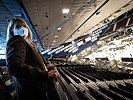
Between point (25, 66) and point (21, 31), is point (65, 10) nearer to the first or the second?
point (21, 31)

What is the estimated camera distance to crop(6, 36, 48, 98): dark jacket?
4.20 feet

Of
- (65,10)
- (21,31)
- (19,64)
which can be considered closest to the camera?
(19,64)

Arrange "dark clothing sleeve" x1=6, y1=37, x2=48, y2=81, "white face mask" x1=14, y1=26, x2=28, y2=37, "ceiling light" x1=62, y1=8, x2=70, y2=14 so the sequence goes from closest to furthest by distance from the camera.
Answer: "dark clothing sleeve" x1=6, y1=37, x2=48, y2=81
"white face mask" x1=14, y1=26, x2=28, y2=37
"ceiling light" x1=62, y1=8, x2=70, y2=14

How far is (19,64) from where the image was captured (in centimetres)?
127

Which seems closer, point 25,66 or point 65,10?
point 25,66

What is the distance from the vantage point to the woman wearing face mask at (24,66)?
1.28m

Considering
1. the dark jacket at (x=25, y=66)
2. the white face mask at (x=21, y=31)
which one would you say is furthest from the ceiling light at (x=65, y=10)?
the dark jacket at (x=25, y=66)

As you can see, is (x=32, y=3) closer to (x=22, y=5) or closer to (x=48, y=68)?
(x=22, y=5)

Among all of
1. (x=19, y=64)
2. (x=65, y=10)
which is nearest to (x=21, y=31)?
(x=19, y=64)

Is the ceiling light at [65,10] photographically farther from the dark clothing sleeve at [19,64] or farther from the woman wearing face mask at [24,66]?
the dark clothing sleeve at [19,64]

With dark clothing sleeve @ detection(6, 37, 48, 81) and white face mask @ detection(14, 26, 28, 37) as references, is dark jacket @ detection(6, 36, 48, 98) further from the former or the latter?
white face mask @ detection(14, 26, 28, 37)

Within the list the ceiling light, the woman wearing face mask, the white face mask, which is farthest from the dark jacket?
the ceiling light

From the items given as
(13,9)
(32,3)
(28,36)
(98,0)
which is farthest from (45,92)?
(98,0)

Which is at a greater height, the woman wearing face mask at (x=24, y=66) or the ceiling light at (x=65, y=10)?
the ceiling light at (x=65, y=10)
